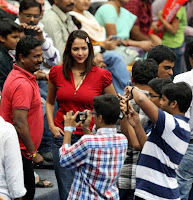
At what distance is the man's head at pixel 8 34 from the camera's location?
596 cm

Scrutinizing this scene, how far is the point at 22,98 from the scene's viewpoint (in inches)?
201

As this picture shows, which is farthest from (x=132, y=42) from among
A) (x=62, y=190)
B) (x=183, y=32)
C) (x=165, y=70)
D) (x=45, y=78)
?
(x=62, y=190)

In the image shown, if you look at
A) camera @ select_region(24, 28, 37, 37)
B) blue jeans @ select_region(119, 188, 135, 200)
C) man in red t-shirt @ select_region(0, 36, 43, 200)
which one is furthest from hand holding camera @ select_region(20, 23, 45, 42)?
blue jeans @ select_region(119, 188, 135, 200)

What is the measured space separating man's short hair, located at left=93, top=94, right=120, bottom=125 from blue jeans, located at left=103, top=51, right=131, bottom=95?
10.9 ft

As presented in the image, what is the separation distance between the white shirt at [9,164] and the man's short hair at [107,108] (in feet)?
2.11

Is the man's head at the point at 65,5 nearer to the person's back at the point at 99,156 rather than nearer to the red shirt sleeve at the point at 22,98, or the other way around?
the red shirt sleeve at the point at 22,98

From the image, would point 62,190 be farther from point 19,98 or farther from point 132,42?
point 132,42

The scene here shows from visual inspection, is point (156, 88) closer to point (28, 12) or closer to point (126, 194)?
point (126, 194)

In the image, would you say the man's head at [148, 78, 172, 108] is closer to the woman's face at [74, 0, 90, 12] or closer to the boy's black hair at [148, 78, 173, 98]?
the boy's black hair at [148, 78, 173, 98]

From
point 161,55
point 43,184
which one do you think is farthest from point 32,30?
point 43,184

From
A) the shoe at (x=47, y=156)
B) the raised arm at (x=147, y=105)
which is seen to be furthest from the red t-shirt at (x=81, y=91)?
the shoe at (x=47, y=156)

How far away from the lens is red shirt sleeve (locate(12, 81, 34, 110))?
5078 millimetres

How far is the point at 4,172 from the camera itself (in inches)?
171

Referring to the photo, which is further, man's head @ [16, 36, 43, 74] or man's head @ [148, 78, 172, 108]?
man's head @ [16, 36, 43, 74]
